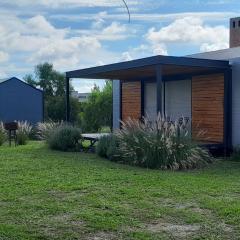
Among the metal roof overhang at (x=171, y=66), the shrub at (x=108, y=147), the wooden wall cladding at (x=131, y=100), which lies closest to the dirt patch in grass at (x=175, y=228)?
the shrub at (x=108, y=147)

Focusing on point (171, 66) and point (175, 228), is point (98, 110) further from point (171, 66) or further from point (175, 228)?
point (175, 228)

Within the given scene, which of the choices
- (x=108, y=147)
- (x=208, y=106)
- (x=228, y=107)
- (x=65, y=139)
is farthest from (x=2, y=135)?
(x=228, y=107)

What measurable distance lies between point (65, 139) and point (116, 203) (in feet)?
27.9

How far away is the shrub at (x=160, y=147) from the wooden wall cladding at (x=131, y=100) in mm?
6886

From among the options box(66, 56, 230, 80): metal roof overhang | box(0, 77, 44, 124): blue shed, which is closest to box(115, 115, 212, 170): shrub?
box(66, 56, 230, 80): metal roof overhang

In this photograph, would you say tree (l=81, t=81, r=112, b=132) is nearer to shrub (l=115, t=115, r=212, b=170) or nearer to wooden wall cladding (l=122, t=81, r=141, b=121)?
wooden wall cladding (l=122, t=81, r=141, b=121)

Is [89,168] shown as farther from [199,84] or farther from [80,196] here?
[199,84]

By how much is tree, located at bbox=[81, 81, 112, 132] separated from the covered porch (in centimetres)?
933

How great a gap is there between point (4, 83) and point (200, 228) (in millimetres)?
23191

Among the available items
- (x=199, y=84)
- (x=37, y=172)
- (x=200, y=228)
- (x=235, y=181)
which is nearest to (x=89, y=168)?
(x=37, y=172)

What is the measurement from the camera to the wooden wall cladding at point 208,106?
1425 centimetres

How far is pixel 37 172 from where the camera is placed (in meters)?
9.39

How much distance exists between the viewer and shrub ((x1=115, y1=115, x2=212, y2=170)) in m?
10.6

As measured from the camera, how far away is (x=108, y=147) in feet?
40.7
